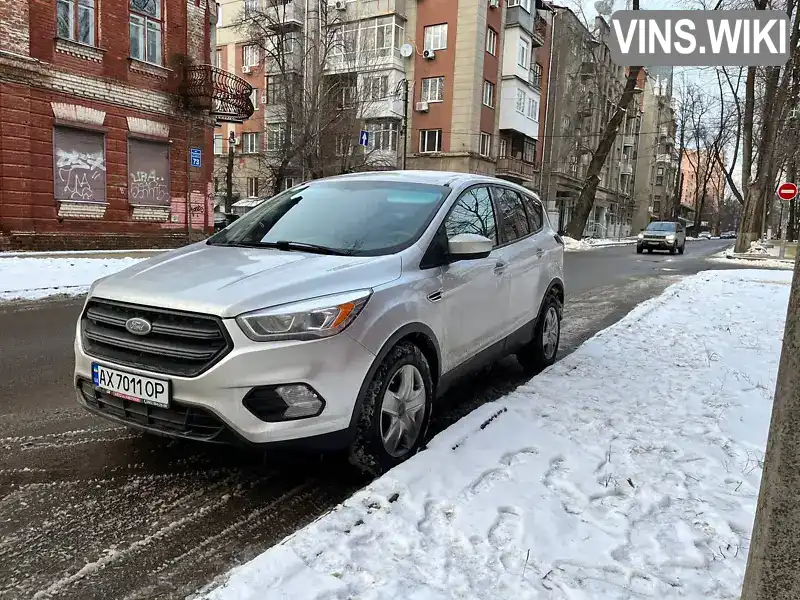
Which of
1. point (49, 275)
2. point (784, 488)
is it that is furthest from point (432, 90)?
point (784, 488)

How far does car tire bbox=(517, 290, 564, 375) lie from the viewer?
18.5ft

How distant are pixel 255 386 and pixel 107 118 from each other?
56.3 ft

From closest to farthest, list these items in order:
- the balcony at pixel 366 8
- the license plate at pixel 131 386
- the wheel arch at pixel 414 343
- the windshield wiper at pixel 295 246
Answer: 1. the license plate at pixel 131 386
2. the wheel arch at pixel 414 343
3. the windshield wiper at pixel 295 246
4. the balcony at pixel 366 8

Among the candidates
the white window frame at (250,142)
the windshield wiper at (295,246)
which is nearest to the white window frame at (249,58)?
the white window frame at (250,142)

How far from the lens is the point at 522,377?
18.8 ft

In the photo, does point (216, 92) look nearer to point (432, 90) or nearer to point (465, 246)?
point (465, 246)

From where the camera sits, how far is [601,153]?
30.1 metres

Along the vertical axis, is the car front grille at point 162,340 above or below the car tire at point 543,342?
above

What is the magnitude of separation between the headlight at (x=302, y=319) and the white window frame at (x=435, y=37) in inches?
1421

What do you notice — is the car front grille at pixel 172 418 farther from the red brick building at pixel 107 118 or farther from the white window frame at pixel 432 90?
the white window frame at pixel 432 90

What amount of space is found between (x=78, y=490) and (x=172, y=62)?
1882 centimetres

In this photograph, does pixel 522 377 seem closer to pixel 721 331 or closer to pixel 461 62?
pixel 721 331

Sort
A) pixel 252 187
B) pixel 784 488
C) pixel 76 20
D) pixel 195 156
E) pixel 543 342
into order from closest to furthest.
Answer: pixel 784 488 → pixel 543 342 → pixel 76 20 → pixel 195 156 → pixel 252 187

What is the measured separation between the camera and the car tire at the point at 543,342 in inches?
222
